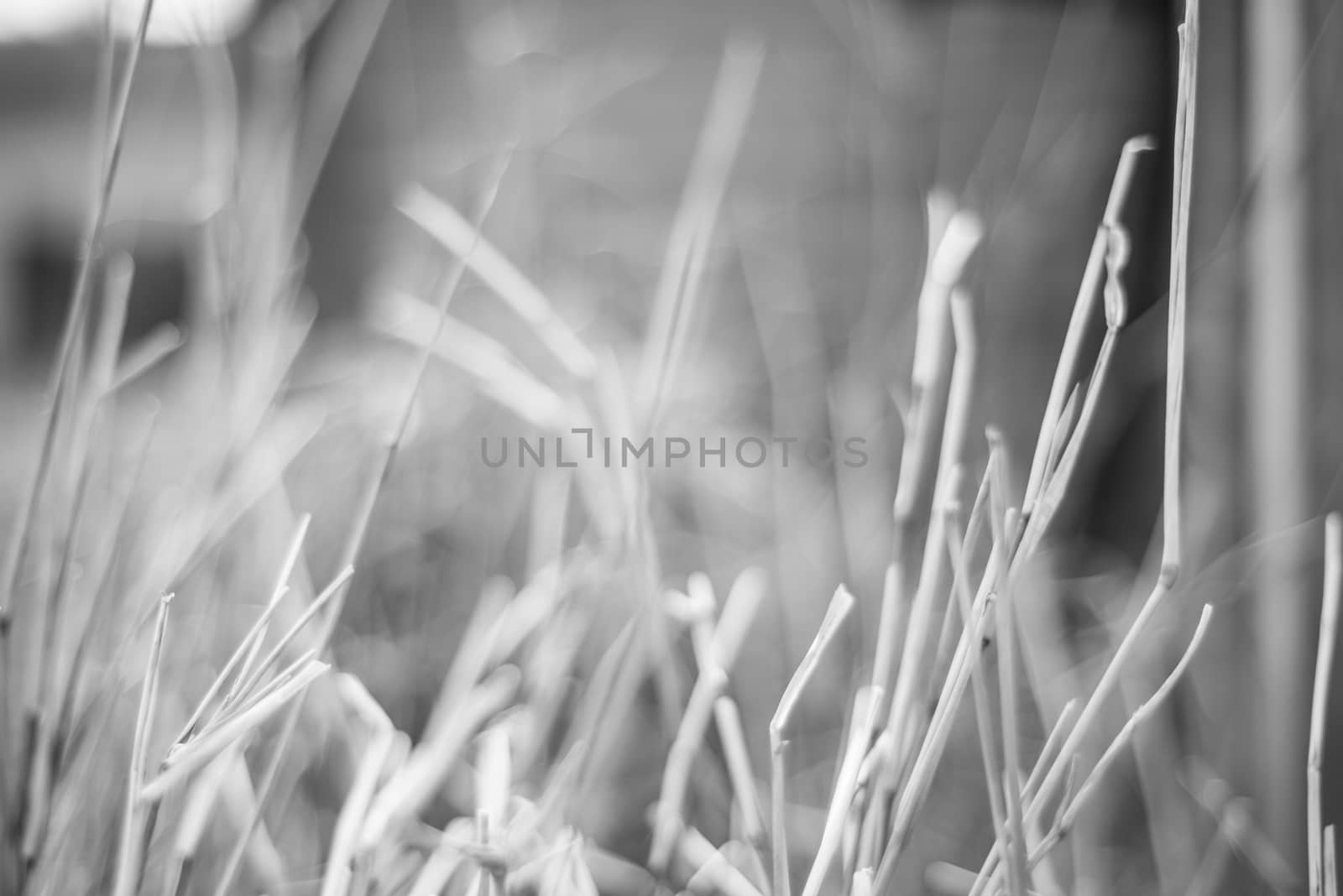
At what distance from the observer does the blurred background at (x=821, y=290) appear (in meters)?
0.31

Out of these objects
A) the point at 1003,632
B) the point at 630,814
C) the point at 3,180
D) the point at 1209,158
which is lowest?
the point at 630,814

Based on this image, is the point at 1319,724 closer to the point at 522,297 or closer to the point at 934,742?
the point at 934,742

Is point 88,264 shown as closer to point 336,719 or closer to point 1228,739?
point 336,719

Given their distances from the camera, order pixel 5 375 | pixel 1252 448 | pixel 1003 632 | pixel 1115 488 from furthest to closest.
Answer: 1. pixel 5 375
2. pixel 1115 488
3. pixel 1252 448
4. pixel 1003 632

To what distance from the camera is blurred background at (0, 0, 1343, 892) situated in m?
0.31

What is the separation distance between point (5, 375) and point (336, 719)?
1.13 metres

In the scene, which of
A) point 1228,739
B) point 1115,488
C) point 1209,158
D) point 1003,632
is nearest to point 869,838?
point 1003,632

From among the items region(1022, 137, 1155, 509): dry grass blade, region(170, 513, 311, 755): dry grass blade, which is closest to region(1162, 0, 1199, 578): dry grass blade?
region(1022, 137, 1155, 509): dry grass blade

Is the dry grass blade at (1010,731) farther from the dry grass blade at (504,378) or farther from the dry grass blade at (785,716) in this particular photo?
the dry grass blade at (504,378)

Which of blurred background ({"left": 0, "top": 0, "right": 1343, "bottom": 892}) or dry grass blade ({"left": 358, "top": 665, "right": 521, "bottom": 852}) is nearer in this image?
dry grass blade ({"left": 358, "top": 665, "right": 521, "bottom": 852})

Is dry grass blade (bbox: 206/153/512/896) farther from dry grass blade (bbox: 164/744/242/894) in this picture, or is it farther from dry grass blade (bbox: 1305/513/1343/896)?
dry grass blade (bbox: 1305/513/1343/896)

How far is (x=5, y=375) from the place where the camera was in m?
1.11

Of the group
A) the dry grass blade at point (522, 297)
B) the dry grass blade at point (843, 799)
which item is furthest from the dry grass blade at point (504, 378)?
the dry grass blade at point (843, 799)

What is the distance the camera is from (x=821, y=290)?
0.85m
